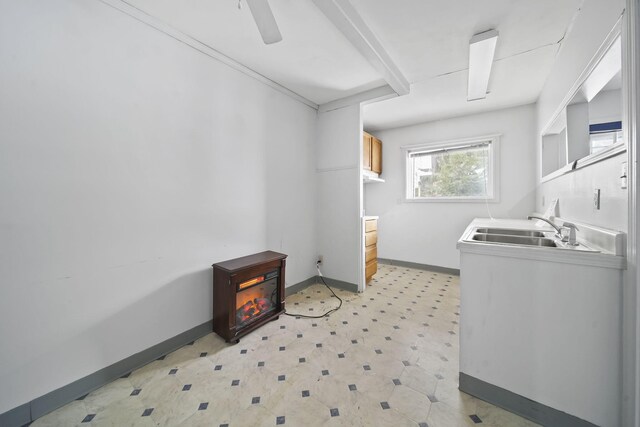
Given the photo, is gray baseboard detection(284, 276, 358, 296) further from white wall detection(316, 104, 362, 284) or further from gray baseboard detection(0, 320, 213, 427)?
gray baseboard detection(0, 320, 213, 427)

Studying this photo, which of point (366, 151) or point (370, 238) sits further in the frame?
point (366, 151)

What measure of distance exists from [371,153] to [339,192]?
4.12 feet

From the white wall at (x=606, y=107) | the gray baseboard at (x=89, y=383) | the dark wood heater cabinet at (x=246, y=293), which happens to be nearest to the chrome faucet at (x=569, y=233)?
the white wall at (x=606, y=107)

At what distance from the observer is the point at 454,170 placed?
411cm

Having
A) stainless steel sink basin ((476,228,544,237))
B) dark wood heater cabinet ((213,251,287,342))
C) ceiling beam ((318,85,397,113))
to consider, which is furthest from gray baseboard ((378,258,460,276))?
ceiling beam ((318,85,397,113))

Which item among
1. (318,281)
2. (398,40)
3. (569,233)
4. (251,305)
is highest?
(398,40)

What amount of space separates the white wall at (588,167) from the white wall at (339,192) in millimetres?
2035

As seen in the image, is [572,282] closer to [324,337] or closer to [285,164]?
[324,337]

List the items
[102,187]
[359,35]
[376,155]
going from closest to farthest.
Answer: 1. [102,187]
2. [359,35]
3. [376,155]

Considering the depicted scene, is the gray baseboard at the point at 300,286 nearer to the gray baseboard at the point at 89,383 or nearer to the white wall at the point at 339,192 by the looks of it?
the white wall at the point at 339,192

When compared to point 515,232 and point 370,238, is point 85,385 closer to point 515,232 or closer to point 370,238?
point 370,238

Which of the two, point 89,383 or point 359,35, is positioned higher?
point 359,35

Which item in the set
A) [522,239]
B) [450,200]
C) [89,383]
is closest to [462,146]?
[450,200]

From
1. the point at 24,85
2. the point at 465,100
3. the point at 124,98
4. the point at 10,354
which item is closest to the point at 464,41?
the point at 465,100
